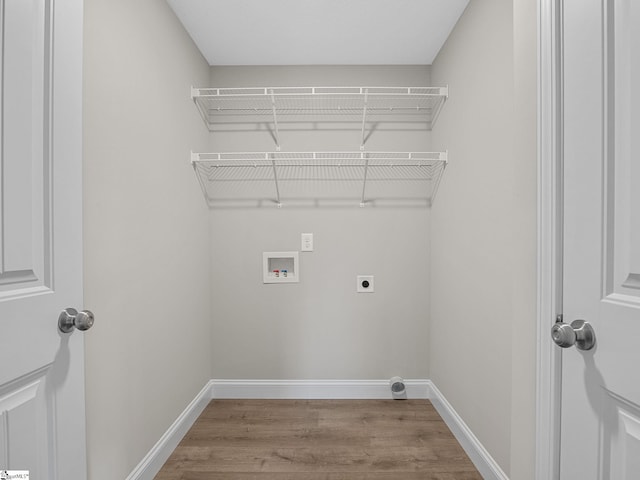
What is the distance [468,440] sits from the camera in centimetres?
185

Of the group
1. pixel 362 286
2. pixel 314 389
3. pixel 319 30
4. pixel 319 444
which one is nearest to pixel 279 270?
pixel 362 286

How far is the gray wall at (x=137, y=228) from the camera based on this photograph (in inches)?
50.4

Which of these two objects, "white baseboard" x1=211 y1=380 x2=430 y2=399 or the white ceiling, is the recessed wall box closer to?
"white baseboard" x1=211 y1=380 x2=430 y2=399

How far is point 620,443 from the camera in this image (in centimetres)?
71

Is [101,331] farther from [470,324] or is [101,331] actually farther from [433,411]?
[433,411]

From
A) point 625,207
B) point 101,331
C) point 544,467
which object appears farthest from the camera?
point 101,331

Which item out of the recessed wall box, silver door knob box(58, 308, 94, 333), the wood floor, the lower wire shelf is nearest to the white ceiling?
the lower wire shelf

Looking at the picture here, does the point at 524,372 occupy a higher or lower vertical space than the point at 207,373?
higher

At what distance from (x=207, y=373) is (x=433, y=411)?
1583 mm

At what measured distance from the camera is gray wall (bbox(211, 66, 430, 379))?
251 cm

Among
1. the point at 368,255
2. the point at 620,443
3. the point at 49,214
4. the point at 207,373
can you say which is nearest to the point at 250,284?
the point at 207,373

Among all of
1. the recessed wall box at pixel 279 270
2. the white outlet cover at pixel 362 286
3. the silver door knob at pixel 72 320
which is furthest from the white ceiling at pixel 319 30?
the silver door knob at pixel 72 320

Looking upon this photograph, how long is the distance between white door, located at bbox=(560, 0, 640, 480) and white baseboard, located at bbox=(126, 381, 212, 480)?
166 cm

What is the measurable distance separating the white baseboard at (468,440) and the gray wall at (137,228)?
1.61m
